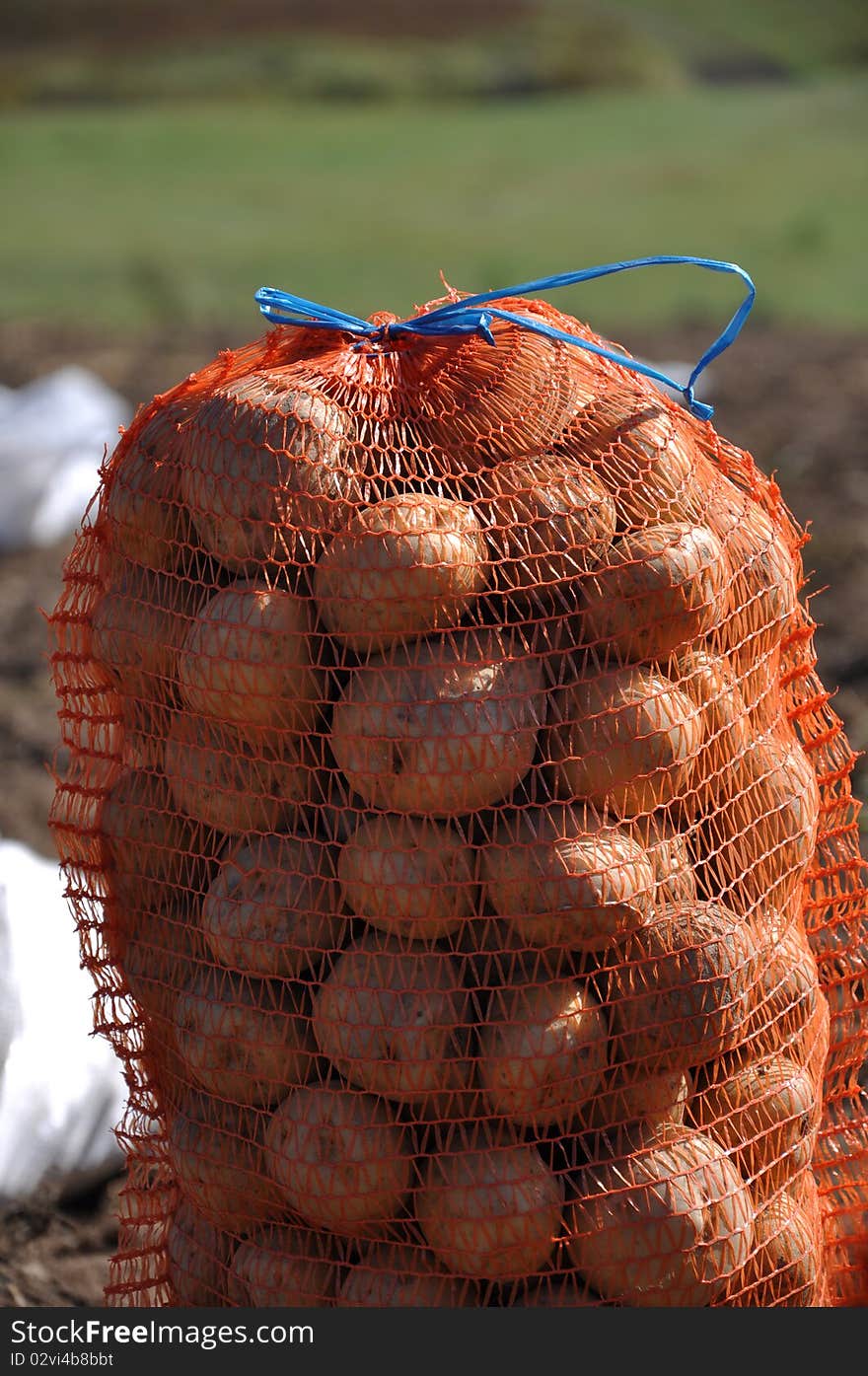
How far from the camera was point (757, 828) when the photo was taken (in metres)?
1.91

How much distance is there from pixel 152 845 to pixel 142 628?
0.29m

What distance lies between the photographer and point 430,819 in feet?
5.63

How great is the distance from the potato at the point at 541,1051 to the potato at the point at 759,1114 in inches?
8.2

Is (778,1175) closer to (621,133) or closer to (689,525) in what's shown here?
(689,525)

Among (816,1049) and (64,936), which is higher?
(816,1049)

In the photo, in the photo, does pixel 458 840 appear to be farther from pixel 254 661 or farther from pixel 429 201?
pixel 429 201

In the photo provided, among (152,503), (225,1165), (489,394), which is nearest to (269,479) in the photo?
(152,503)

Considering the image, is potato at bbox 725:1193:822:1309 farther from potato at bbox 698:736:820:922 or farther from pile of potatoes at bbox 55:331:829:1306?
potato at bbox 698:736:820:922

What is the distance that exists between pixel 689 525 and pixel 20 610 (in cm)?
385

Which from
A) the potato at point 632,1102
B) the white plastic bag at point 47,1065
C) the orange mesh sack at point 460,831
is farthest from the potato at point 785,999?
the white plastic bag at point 47,1065

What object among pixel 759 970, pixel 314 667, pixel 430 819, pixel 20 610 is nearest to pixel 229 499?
pixel 314 667

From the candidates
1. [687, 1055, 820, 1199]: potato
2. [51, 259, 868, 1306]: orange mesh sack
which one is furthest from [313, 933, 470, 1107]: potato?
[687, 1055, 820, 1199]: potato

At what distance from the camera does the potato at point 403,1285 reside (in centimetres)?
178

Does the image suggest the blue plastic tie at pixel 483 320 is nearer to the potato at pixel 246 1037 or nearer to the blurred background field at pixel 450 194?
the potato at pixel 246 1037
